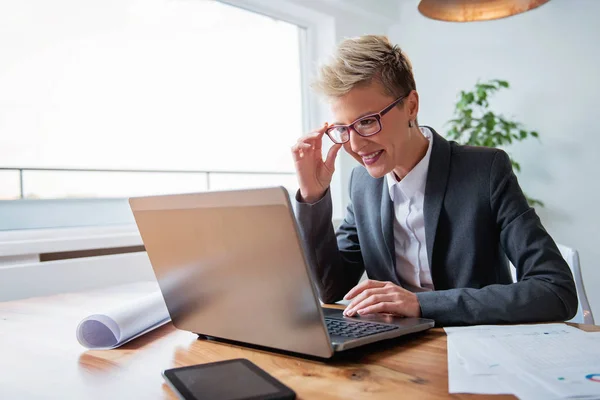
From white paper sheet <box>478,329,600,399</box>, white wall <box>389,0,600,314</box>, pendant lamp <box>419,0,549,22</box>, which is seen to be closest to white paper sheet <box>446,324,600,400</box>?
white paper sheet <box>478,329,600,399</box>

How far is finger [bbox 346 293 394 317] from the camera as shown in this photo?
3.15ft

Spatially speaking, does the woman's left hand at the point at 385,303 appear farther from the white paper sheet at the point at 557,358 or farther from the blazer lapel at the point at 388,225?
the blazer lapel at the point at 388,225

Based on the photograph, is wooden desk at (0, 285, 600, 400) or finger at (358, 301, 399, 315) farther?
finger at (358, 301, 399, 315)

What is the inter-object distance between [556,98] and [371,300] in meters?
2.38

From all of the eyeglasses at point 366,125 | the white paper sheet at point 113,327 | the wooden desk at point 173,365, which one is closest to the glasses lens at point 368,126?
the eyeglasses at point 366,125

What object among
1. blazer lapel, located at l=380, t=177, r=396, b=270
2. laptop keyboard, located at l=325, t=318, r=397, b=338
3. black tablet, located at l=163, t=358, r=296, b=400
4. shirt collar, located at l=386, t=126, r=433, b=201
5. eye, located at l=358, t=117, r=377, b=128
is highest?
eye, located at l=358, t=117, r=377, b=128

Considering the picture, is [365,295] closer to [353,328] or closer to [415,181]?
[353,328]

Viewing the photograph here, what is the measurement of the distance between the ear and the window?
1.50 meters

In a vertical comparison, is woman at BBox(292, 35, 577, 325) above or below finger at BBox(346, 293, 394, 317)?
above

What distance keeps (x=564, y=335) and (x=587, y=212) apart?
88.3 inches

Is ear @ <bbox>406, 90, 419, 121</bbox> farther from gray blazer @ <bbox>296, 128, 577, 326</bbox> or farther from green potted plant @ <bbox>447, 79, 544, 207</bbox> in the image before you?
green potted plant @ <bbox>447, 79, 544, 207</bbox>

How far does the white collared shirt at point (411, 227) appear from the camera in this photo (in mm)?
1384

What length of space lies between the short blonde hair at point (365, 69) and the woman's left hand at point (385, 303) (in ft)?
1.69

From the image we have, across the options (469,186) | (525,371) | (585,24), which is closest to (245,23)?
(585,24)
